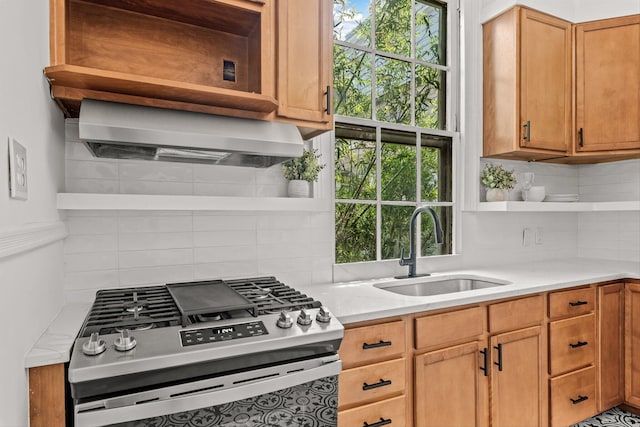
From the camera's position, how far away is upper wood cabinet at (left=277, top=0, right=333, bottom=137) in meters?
1.67

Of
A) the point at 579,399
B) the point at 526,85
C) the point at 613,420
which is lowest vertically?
the point at 613,420

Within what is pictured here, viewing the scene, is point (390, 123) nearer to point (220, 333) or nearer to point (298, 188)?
point (298, 188)

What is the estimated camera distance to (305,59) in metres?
1.72

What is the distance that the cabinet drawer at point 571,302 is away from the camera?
6.93 feet

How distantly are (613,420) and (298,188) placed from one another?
2.32 meters

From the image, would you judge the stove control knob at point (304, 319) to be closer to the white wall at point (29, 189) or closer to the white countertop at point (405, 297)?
the white countertop at point (405, 297)

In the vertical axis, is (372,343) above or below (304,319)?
below

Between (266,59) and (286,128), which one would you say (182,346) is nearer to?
(286,128)

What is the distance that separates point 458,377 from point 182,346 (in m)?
1.28

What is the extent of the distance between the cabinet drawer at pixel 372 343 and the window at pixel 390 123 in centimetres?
71

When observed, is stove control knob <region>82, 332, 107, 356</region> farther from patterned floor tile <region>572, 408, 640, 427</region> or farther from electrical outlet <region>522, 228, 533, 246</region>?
electrical outlet <region>522, 228, 533, 246</region>

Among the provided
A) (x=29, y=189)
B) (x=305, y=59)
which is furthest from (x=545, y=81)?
(x=29, y=189)

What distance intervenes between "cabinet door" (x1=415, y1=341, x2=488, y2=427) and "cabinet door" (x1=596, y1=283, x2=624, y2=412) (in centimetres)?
96

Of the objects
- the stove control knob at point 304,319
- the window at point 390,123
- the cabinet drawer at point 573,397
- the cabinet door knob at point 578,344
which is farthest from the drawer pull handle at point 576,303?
the stove control knob at point 304,319
